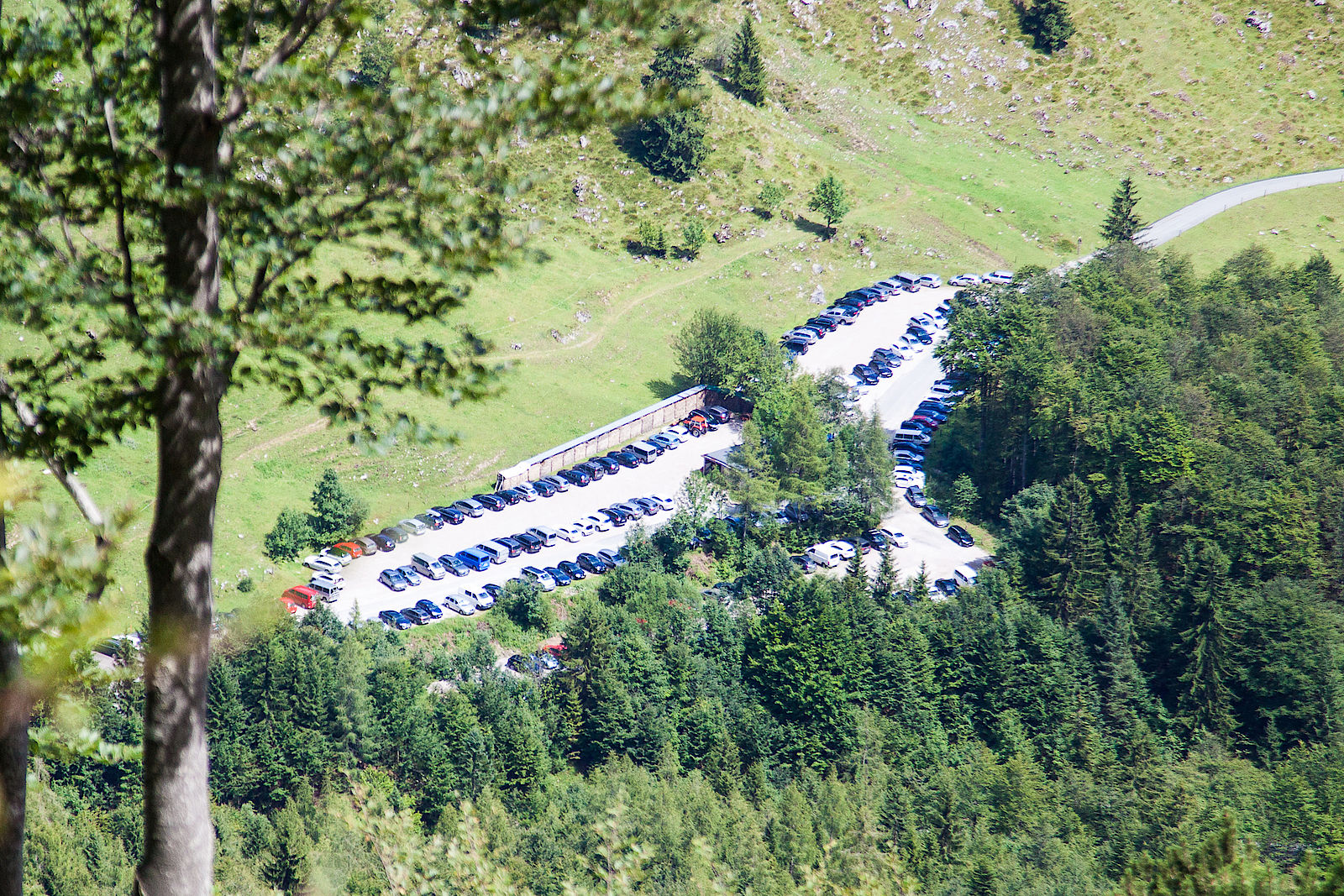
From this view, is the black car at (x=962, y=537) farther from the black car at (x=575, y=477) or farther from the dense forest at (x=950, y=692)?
the black car at (x=575, y=477)

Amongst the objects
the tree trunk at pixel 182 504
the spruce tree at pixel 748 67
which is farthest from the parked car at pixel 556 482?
the tree trunk at pixel 182 504

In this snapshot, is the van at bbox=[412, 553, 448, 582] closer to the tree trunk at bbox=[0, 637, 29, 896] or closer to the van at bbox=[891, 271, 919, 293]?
the van at bbox=[891, 271, 919, 293]

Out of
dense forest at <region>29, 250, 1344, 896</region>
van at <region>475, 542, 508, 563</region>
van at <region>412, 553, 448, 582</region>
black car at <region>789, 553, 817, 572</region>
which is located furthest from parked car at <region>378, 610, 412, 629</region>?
black car at <region>789, 553, 817, 572</region>

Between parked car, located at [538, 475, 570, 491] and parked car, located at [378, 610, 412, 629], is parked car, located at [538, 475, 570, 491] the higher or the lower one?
the higher one

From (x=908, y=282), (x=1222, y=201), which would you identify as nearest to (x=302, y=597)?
(x=908, y=282)

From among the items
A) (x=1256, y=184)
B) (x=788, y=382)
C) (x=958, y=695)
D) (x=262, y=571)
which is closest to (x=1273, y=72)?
(x=1256, y=184)

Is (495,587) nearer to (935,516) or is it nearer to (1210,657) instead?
(935,516)

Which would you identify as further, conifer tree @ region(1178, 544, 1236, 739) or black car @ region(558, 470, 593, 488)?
black car @ region(558, 470, 593, 488)
